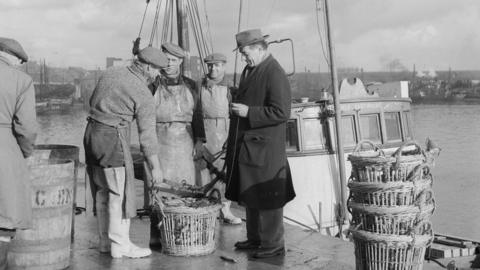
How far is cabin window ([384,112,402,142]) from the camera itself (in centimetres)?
1122

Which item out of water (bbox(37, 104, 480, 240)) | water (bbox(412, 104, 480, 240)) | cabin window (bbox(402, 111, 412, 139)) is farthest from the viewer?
water (bbox(37, 104, 480, 240))

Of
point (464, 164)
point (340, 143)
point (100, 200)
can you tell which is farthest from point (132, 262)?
point (464, 164)

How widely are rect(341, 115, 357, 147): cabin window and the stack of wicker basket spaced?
285 inches

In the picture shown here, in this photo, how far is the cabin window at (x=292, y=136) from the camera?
1062cm

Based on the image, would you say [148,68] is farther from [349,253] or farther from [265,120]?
[349,253]

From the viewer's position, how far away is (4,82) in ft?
10.9

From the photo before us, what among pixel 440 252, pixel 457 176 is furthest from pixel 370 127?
pixel 457 176

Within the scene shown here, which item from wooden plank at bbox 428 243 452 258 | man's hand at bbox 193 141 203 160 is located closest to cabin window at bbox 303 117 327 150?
wooden plank at bbox 428 243 452 258

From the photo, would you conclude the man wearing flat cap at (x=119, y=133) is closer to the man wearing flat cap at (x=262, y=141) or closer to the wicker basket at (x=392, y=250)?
the man wearing flat cap at (x=262, y=141)

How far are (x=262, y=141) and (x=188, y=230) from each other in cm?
87

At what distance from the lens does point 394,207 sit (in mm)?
3621

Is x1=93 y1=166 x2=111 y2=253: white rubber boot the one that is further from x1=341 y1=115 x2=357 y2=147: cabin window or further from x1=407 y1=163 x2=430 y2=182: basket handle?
x1=341 y1=115 x2=357 y2=147: cabin window

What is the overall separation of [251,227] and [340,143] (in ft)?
19.5

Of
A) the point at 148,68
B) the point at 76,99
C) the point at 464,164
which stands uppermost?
the point at 76,99
